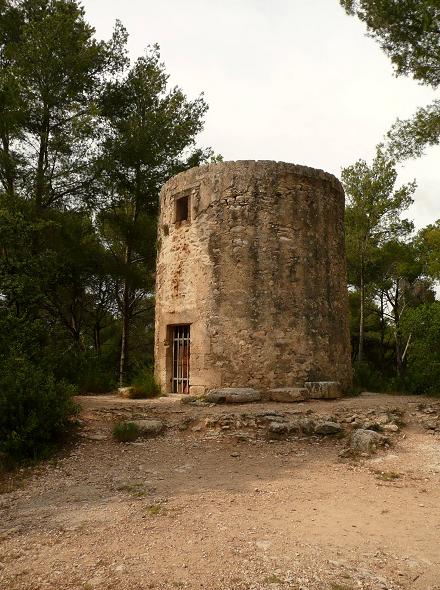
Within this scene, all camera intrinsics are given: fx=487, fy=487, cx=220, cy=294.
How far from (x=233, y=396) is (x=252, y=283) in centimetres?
219

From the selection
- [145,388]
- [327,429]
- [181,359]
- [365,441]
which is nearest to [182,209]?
[181,359]

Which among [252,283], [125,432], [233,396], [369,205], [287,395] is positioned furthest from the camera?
[369,205]

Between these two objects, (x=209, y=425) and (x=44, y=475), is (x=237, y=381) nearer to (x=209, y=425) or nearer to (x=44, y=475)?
(x=209, y=425)

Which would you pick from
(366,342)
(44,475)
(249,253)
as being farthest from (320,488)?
(366,342)

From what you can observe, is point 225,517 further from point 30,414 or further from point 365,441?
point 30,414

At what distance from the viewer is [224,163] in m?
9.86

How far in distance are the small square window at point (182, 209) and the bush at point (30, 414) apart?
4.95m

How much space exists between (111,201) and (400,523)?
11.8 meters

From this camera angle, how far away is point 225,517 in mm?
4016

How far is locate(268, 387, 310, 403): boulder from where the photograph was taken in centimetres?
881

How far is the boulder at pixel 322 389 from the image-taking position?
9.15 m

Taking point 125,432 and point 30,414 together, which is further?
point 125,432

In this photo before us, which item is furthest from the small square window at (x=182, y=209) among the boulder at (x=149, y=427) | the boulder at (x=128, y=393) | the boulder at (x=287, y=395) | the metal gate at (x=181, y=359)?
the boulder at (x=149, y=427)

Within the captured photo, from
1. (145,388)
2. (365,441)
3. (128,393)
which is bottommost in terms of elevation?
(365,441)
